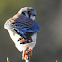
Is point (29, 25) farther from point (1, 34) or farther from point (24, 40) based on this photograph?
point (1, 34)

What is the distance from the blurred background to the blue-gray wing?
7.50ft

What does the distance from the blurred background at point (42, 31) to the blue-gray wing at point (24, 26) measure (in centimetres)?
229

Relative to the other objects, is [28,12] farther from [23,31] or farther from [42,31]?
[42,31]

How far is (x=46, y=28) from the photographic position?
5.07 metres

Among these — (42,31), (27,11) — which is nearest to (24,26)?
(27,11)

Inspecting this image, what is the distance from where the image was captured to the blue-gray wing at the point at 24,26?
2021 mm

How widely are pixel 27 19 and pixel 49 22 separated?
3053 mm

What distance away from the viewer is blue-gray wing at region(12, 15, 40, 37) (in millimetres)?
2021

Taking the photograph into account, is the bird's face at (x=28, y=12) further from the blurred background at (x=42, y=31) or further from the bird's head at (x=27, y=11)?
the blurred background at (x=42, y=31)

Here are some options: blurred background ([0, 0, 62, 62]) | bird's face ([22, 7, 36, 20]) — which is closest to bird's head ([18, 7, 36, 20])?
bird's face ([22, 7, 36, 20])

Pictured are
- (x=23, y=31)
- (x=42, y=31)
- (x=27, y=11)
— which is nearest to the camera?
(x=23, y=31)

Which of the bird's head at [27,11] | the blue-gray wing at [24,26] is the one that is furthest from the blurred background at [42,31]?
the blue-gray wing at [24,26]

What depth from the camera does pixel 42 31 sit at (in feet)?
16.6

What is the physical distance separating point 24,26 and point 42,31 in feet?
9.91
